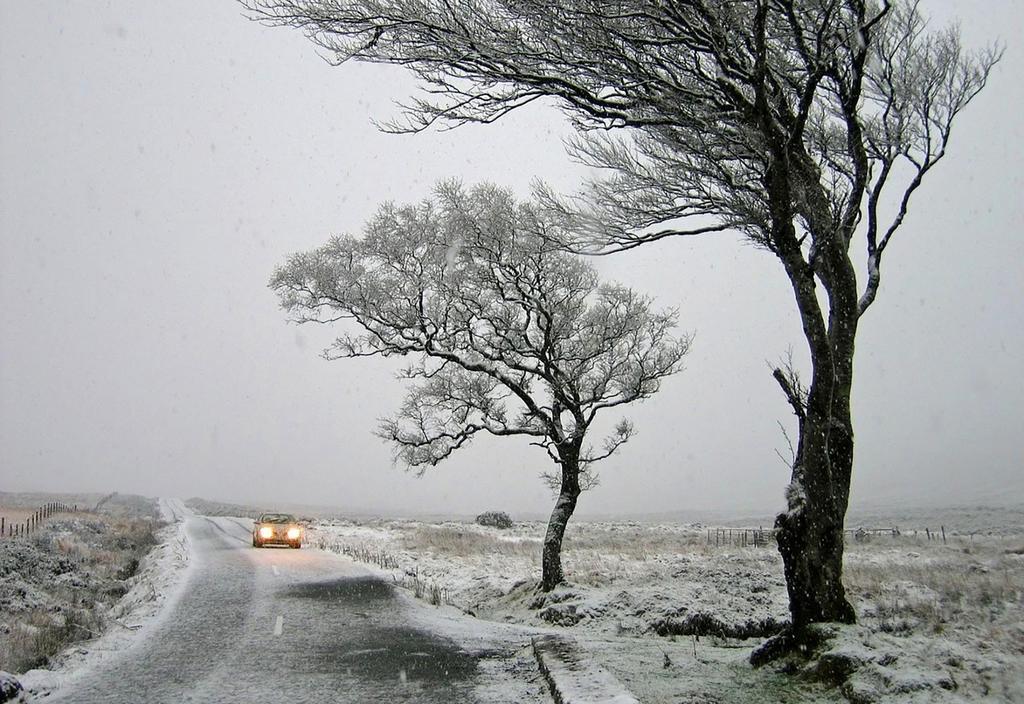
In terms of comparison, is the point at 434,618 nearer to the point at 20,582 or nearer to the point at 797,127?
the point at 797,127

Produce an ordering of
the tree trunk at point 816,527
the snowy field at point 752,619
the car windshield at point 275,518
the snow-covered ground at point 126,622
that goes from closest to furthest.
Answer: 1. the snowy field at point 752,619
2. the tree trunk at point 816,527
3. the snow-covered ground at point 126,622
4. the car windshield at point 275,518

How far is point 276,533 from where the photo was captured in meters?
26.6

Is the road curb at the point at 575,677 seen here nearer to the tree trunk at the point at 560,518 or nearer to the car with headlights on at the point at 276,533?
the tree trunk at the point at 560,518

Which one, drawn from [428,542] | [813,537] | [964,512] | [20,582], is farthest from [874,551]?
[964,512]

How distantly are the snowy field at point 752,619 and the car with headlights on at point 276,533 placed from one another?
280cm

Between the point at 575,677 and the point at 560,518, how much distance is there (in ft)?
28.1

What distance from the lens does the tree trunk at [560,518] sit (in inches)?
582

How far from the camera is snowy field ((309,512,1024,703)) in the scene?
234 inches

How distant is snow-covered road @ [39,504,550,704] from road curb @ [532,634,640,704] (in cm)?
21

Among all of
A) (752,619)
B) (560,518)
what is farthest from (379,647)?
(560,518)

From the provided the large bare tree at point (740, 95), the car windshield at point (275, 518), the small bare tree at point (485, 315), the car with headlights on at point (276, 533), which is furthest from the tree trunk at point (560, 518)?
the car windshield at point (275, 518)

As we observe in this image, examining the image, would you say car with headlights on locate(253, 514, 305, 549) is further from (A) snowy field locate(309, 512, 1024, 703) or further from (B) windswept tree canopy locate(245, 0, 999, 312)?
(B) windswept tree canopy locate(245, 0, 999, 312)

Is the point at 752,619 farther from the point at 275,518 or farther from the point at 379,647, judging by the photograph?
the point at 275,518

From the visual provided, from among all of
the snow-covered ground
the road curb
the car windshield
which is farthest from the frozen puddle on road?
the car windshield
